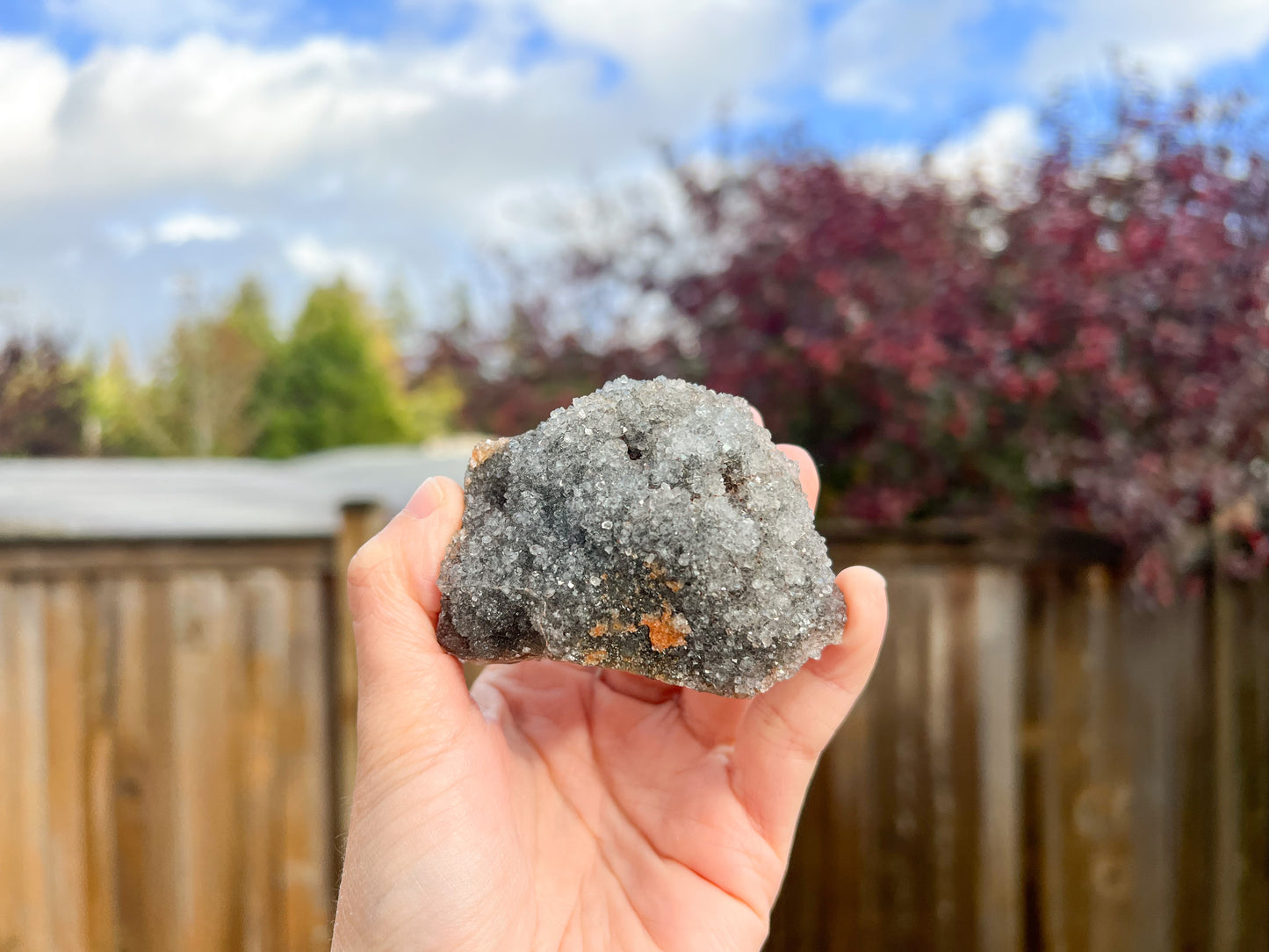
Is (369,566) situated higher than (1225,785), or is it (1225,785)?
(369,566)

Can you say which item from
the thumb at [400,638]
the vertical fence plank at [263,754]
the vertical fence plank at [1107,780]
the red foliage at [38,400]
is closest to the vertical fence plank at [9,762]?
the vertical fence plank at [263,754]

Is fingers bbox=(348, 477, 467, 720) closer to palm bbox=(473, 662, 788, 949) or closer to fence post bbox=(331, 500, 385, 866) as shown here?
palm bbox=(473, 662, 788, 949)

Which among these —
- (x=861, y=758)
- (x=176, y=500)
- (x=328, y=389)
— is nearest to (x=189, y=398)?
(x=328, y=389)

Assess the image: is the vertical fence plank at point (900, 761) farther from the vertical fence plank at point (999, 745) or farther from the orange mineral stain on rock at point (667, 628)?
the orange mineral stain on rock at point (667, 628)

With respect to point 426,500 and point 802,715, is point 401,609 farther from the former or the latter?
point 802,715

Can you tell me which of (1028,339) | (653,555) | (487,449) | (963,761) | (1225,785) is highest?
(1028,339)
